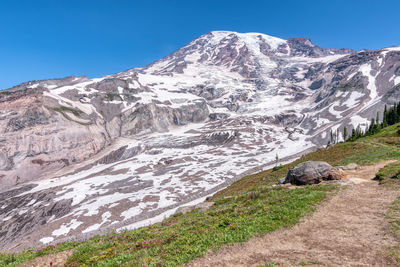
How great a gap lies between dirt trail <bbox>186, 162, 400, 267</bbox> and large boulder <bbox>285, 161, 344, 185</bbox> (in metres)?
6.46

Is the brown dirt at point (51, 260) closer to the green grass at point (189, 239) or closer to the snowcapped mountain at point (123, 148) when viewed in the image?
the green grass at point (189, 239)

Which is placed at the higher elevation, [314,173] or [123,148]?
[314,173]

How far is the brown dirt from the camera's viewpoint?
31.4 feet

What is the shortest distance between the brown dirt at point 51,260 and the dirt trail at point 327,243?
6859 mm

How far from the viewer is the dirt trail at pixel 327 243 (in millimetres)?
7016

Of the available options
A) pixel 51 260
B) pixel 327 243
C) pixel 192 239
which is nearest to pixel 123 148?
pixel 51 260

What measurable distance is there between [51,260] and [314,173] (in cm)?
2045

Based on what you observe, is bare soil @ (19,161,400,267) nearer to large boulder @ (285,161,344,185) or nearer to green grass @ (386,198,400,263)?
green grass @ (386,198,400,263)

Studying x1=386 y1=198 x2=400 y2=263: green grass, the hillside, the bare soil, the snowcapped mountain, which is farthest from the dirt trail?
the snowcapped mountain

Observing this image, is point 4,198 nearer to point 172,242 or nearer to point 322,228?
point 172,242

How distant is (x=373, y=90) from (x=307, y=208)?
209928mm

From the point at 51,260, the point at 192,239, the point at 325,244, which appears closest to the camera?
the point at 325,244

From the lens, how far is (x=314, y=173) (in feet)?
60.8

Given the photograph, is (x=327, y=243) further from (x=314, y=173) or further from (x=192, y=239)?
(x=314, y=173)
